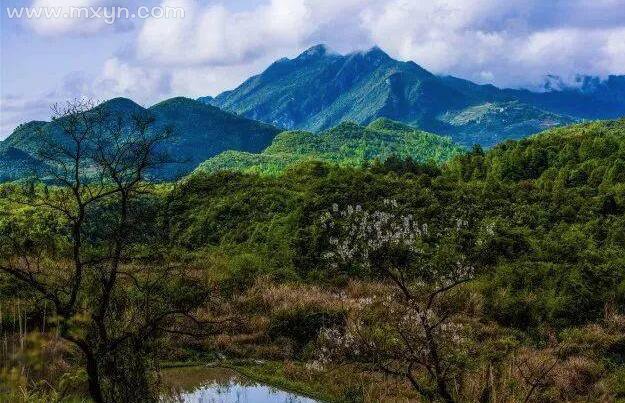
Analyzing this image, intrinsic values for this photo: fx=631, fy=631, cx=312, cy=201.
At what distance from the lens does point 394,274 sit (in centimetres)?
1559

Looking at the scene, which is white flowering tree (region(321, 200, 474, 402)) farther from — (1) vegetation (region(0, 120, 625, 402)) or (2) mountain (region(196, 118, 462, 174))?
(2) mountain (region(196, 118, 462, 174))

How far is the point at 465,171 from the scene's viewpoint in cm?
3197

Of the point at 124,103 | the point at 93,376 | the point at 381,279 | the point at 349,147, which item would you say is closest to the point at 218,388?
the point at 93,376

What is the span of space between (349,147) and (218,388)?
122121 millimetres

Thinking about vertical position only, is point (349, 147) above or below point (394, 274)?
above

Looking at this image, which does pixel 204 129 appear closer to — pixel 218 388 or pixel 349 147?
pixel 349 147

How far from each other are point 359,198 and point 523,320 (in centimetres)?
767

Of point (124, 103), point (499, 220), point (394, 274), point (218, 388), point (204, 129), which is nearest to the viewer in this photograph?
point (218, 388)

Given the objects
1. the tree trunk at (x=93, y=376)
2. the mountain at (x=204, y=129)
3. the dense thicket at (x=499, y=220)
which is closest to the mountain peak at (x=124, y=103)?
the mountain at (x=204, y=129)

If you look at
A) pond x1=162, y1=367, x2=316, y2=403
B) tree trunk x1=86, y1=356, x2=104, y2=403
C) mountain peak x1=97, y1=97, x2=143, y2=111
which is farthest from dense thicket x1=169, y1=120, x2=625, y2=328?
mountain peak x1=97, y1=97, x2=143, y2=111

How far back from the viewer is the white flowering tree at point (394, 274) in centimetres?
1233

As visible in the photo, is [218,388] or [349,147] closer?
[218,388]

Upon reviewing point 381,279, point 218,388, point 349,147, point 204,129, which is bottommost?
point 218,388

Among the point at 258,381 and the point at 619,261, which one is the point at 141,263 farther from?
the point at 619,261
